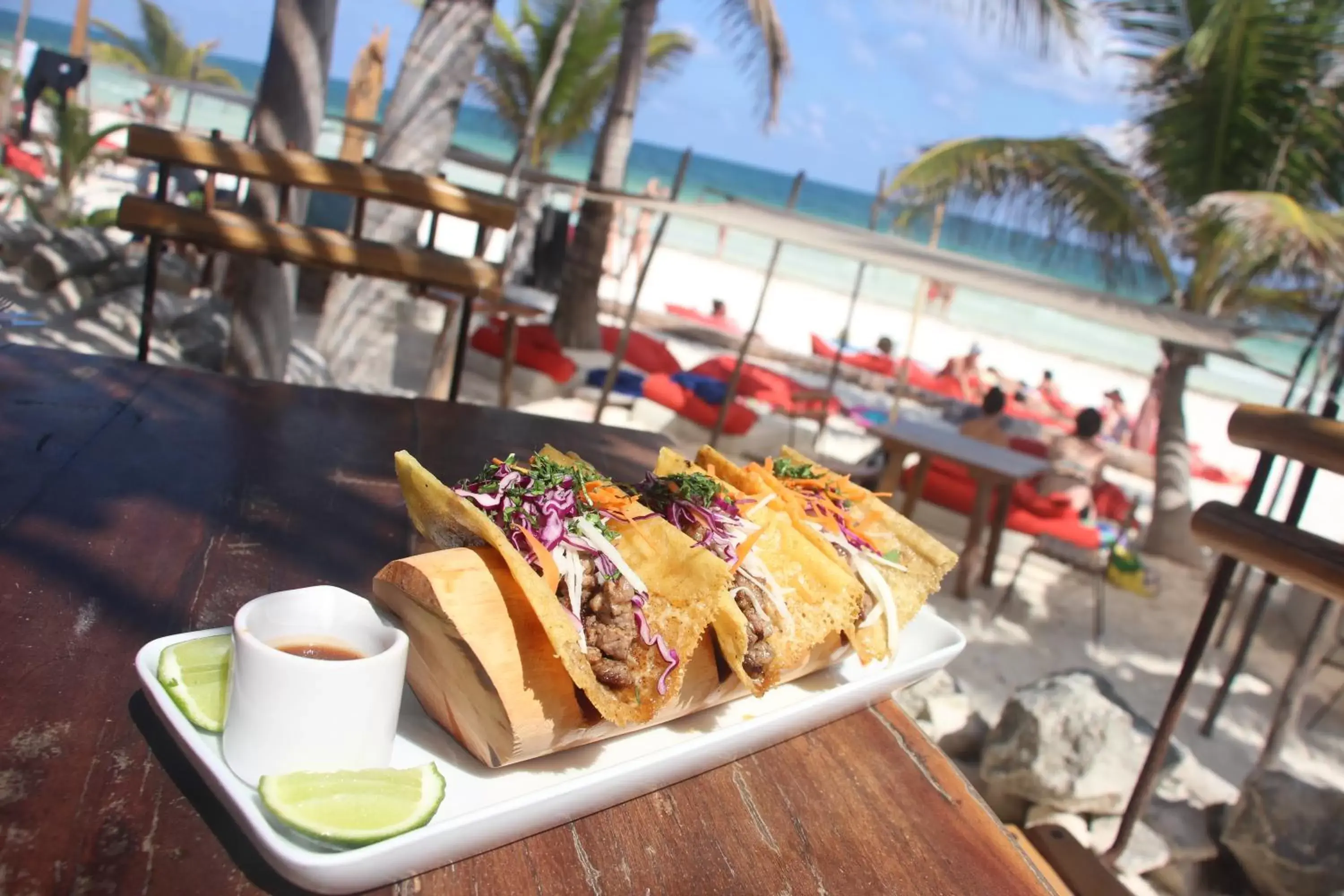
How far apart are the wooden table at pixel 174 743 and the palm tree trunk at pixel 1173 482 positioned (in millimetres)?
9401

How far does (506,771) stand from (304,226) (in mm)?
2234

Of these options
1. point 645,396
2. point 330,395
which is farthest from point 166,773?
point 645,396

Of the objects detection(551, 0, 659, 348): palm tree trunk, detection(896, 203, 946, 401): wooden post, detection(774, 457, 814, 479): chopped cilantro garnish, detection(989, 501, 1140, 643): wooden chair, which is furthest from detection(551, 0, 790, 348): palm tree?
detection(774, 457, 814, 479): chopped cilantro garnish

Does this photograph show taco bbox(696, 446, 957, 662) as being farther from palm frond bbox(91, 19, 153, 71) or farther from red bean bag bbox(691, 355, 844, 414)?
palm frond bbox(91, 19, 153, 71)

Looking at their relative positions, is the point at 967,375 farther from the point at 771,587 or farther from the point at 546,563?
the point at 546,563

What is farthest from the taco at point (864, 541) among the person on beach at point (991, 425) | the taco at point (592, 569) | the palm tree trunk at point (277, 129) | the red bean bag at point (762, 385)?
the red bean bag at point (762, 385)

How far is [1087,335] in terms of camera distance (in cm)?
3622

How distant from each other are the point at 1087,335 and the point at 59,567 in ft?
128

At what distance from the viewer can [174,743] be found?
109cm

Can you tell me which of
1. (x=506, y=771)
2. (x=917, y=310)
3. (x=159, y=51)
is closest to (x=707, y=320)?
(x=917, y=310)

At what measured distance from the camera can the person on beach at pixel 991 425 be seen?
890 cm

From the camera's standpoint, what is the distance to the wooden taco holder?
115 centimetres

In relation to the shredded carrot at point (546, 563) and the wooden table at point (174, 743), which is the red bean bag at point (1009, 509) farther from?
the shredded carrot at point (546, 563)

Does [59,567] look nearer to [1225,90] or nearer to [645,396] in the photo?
[645,396]
